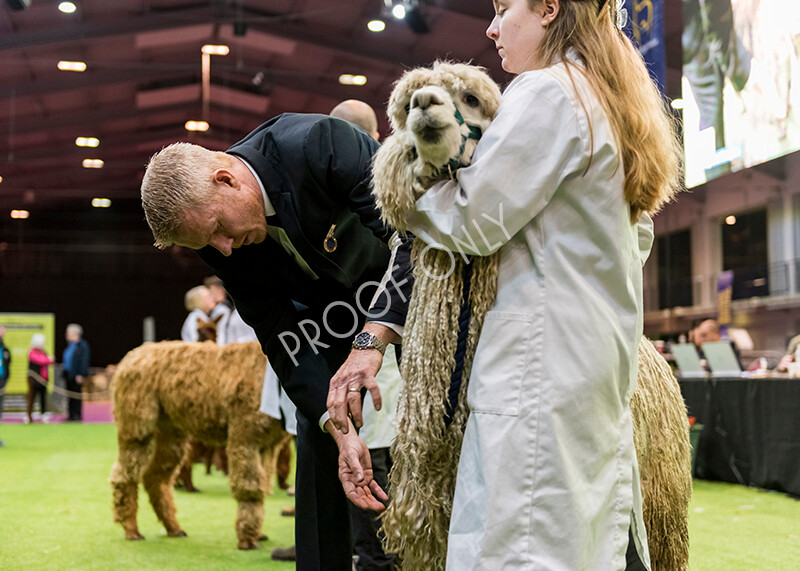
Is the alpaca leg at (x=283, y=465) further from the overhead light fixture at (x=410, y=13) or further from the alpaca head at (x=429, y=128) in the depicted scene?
the overhead light fixture at (x=410, y=13)

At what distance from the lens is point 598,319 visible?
141cm

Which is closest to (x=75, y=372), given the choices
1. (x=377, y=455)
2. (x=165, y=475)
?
(x=165, y=475)

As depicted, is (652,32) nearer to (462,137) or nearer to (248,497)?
(248,497)

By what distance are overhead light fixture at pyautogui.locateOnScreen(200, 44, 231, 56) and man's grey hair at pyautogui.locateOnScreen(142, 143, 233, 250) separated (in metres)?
12.4

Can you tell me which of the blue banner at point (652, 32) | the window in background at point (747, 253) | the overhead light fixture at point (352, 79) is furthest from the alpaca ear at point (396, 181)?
the window in background at point (747, 253)

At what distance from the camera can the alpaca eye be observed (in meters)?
1.52

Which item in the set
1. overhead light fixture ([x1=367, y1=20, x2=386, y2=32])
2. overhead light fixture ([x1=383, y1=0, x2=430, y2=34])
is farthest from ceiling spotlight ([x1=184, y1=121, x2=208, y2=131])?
overhead light fixture ([x1=383, y1=0, x2=430, y2=34])

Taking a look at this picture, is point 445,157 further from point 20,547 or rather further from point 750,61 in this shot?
point 750,61

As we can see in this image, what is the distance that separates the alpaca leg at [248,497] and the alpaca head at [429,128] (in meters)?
3.13

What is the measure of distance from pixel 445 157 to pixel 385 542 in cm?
76

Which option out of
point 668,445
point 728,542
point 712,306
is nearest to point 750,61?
point 728,542

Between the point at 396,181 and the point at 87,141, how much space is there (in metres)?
15.3

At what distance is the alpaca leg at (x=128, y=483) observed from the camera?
178 inches

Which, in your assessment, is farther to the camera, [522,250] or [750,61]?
[750,61]
